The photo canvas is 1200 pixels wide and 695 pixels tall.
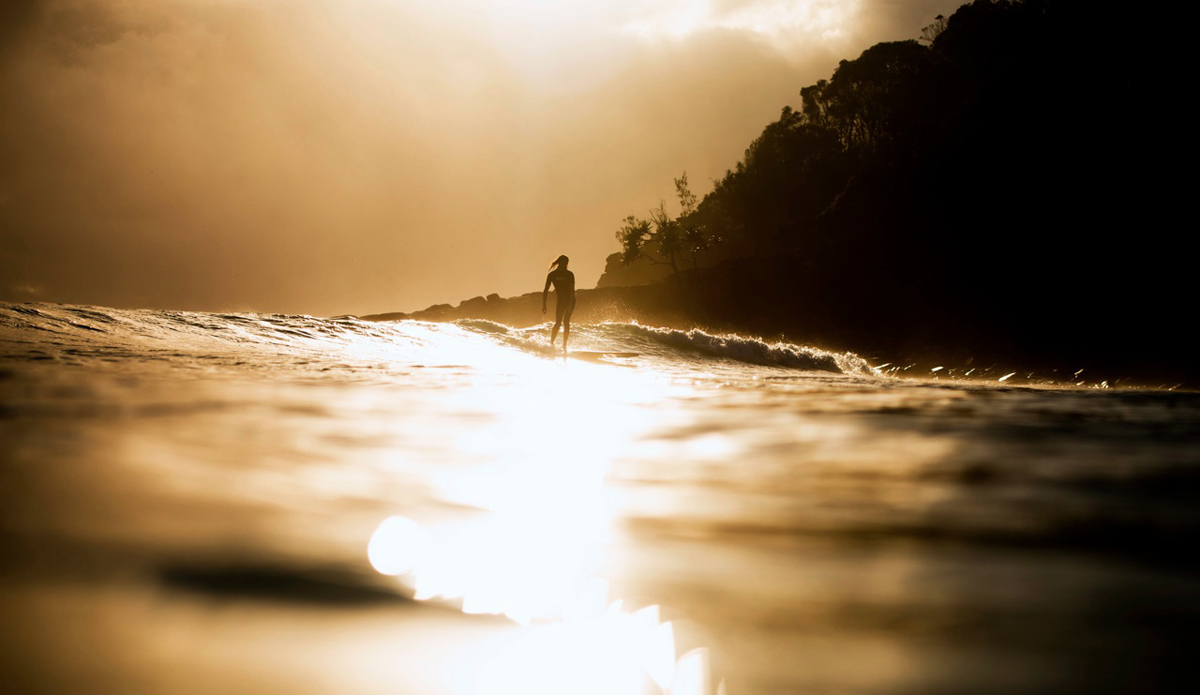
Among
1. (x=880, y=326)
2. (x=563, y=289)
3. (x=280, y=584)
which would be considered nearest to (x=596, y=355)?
(x=563, y=289)

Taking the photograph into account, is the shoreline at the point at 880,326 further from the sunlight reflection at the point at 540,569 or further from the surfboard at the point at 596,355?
the sunlight reflection at the point at 540,569

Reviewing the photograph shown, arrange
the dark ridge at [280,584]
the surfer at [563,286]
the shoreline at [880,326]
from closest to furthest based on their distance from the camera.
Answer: the dark ridge at [280,584] → the surfer at [563,286] → the shoreline at [880,326]

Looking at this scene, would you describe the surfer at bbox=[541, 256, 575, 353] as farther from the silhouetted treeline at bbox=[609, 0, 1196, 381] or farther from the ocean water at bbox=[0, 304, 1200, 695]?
the silhouetted treeline at bbox=[609, 0, 1196, 381]

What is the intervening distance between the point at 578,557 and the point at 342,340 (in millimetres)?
15005

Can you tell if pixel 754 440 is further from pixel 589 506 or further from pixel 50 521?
pixel 50 521

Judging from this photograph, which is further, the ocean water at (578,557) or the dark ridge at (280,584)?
the dark ridge at (280,584)

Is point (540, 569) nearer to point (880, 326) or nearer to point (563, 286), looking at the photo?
point (563, 286)

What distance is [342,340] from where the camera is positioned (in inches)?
597

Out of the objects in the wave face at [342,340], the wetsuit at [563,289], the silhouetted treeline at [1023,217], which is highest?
the silhouetted treeline at [1023,217]

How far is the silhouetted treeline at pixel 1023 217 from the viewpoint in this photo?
83.5 ft

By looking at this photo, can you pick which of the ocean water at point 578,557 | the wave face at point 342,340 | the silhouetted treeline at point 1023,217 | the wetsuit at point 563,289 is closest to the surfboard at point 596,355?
the wave face at point 342,340

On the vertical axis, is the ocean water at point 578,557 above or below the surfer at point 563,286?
below

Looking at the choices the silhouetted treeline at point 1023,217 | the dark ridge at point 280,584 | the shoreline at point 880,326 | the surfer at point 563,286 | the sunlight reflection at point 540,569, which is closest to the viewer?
the sunlight reflection at point 540,569

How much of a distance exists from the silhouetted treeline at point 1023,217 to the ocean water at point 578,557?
28038 mm
